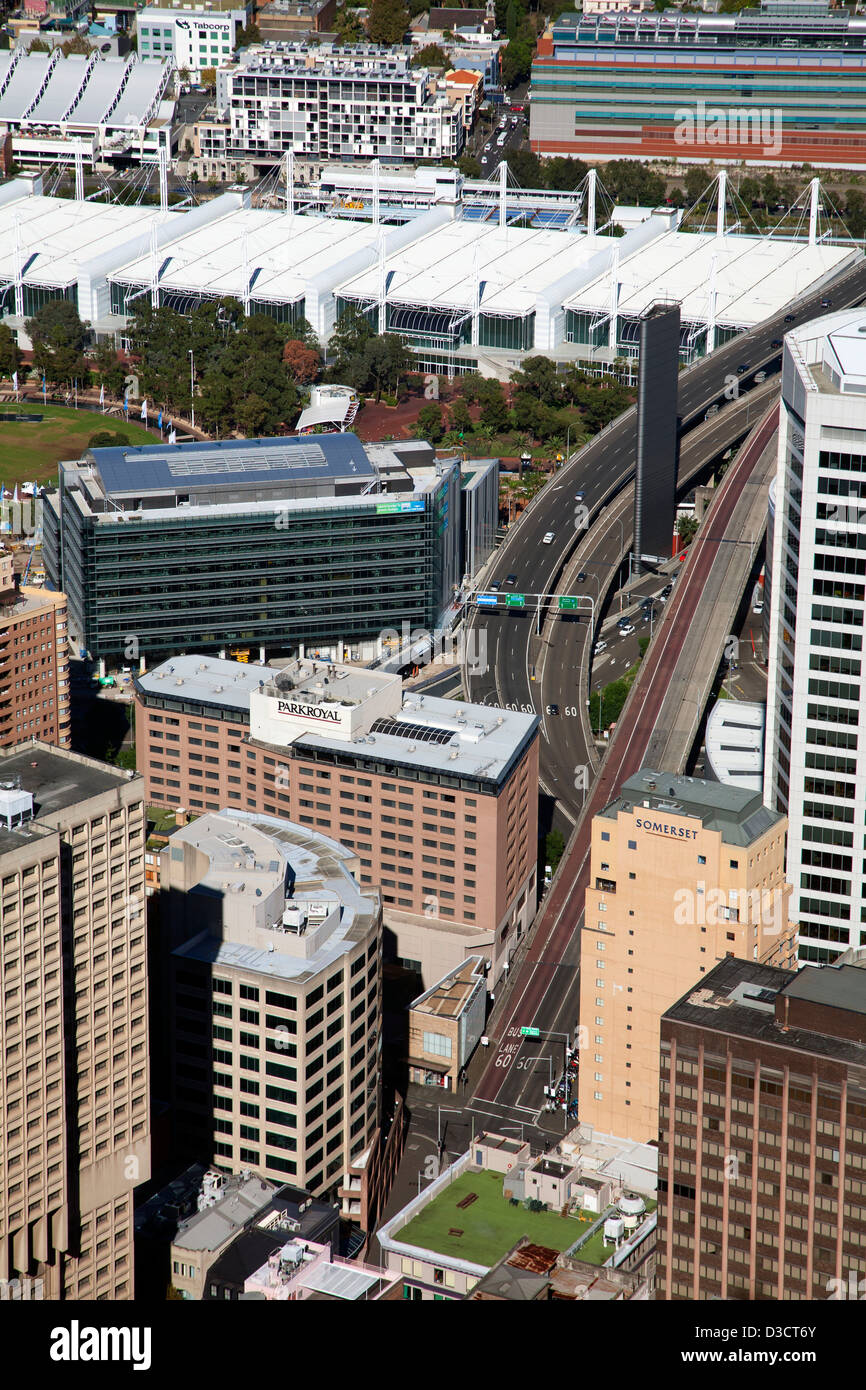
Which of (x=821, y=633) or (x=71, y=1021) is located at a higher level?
(x=821, y=633)

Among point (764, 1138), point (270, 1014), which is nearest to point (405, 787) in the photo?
point (270, 1014)

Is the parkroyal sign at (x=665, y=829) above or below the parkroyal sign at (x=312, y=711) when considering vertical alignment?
above

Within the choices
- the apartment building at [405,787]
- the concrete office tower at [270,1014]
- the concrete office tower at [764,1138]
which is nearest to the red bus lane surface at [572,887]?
the apartment building at [405,787]

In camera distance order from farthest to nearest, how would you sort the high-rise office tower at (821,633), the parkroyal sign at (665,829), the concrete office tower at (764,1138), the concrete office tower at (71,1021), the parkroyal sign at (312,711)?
the parkroyal sign at (312,711), the parkroyal sign at (665,829), the high-rise office tower at (821,633), the concrete office tower at (71,1021), the concrete office tower at (764,1138)

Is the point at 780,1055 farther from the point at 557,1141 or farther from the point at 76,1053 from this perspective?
the point at 557,1141

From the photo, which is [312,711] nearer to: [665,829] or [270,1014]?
[270,1014]

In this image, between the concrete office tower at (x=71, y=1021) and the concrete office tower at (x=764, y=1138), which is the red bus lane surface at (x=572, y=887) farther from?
the concrete office tower at (x=764, y=1138)
